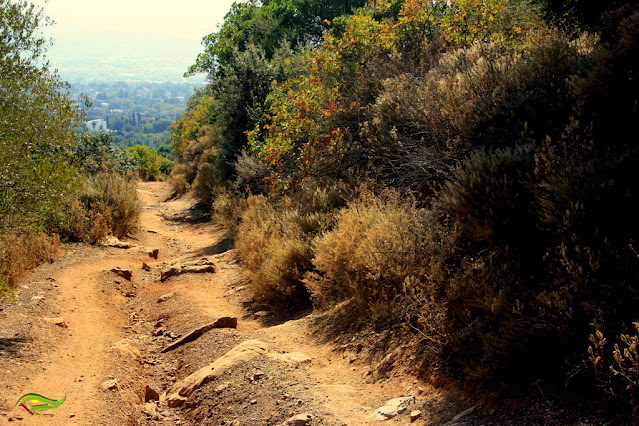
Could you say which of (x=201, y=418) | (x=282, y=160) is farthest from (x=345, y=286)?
(x=282, y=160)

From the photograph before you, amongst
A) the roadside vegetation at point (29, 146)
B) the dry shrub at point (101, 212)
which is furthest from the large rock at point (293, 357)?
the dry shrub at point (101, 212)

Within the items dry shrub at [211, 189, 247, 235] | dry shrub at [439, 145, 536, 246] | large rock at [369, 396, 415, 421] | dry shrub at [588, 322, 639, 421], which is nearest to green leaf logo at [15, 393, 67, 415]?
large rock at [369, 396, 415, 421]

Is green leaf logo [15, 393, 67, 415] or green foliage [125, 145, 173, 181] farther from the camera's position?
green foliage [125, 145, 173, 181]

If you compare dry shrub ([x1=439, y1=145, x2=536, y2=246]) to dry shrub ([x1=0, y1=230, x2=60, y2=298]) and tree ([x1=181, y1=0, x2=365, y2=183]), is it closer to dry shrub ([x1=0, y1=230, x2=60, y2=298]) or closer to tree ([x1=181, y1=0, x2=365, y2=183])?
dry shrub ([x1=0, y1=230, x2=60, y2=298])

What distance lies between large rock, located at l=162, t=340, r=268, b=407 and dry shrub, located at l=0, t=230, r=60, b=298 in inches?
111

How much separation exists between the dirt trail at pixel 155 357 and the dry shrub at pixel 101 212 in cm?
170

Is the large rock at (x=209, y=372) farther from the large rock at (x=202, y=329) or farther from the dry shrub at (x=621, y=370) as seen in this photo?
the dry shrub at (x=621, y=370)

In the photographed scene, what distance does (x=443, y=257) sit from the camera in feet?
17.6

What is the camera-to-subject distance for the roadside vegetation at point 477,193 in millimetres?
3791

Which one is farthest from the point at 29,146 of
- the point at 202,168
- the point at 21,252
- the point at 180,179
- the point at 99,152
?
the point at 180,179

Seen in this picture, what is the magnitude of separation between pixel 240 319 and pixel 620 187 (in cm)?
602

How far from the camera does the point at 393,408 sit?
414 centimetres

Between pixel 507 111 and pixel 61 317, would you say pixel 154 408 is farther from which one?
pixel 507 111

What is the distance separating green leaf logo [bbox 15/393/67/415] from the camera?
4852mm
